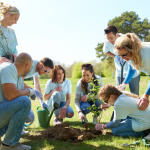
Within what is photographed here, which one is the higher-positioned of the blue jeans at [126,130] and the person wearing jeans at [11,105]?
the person wearing jeans at [11,105]

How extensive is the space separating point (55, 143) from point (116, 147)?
2.97 ft

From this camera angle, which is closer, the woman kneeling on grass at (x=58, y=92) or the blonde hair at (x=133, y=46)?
the blonde hair at (x=133, y=46)

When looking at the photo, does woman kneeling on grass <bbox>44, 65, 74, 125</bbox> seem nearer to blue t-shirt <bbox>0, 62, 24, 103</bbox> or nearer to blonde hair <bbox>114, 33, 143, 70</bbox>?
blue t-shirt <bbox>0, 62, 24, 103</bbox>

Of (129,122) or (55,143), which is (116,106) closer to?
(129,122)

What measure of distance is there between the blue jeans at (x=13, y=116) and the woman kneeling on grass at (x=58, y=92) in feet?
4.63

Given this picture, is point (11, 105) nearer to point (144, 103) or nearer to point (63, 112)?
point (63, 112)

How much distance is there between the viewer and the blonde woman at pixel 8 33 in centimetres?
290

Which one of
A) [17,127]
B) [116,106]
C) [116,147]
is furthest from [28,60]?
[116,147]

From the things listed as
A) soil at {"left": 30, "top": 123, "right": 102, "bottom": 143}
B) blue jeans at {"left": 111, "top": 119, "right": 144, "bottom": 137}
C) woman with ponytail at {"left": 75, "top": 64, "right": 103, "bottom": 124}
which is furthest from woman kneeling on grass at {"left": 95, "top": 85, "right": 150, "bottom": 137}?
woman with ponytail at {"left": 75, "top": 64, "right": 103, "bottom": 124}

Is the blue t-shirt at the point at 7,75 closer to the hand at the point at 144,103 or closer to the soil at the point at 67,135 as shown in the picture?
the soil at the point at 67,135

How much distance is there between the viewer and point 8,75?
206cm

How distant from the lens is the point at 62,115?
11.6ft

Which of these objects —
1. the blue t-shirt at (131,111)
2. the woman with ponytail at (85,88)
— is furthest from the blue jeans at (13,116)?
the woman with ponytail at (85,88)

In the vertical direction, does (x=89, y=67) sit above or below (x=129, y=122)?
above
